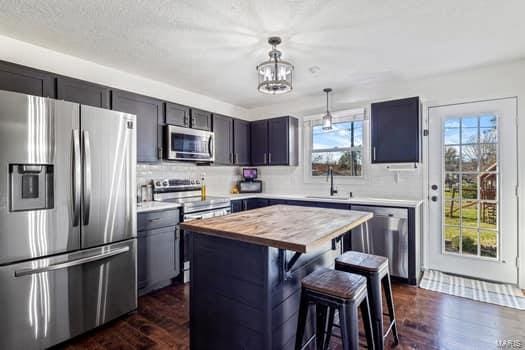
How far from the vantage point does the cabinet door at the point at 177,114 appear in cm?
346

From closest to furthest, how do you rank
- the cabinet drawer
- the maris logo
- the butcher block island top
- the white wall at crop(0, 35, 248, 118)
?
1. the butcher block island top
2. the maris logo
3. the white wall at crop(0, 35, 248, 118)
4. the cabinet drawer

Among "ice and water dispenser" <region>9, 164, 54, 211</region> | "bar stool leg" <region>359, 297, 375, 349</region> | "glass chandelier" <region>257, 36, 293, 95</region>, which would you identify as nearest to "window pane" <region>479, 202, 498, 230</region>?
"bar stool leg" <region>359, 297, 375, 349</region>

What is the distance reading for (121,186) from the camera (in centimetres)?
240

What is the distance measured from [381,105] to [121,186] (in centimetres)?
308

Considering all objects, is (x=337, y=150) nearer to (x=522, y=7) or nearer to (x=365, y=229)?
(x=365, y=229)

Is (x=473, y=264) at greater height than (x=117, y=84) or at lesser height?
lesser

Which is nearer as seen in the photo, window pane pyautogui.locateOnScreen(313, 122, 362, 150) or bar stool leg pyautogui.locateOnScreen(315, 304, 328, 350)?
bar stool leg pyautogui.locateOnScreen(315, 304, 328, 350)

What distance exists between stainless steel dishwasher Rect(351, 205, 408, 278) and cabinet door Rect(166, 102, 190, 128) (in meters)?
2.51

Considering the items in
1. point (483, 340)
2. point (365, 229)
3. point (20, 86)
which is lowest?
point (483, 340)

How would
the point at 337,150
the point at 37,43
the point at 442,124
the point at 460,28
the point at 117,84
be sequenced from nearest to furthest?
the point at 460,28, the point at 37,43, the point at 117,84, the point at 442,124, the point at 337,150

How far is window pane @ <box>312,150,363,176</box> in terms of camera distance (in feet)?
13.2

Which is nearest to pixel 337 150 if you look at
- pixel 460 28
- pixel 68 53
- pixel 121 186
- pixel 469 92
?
pixel 469 92

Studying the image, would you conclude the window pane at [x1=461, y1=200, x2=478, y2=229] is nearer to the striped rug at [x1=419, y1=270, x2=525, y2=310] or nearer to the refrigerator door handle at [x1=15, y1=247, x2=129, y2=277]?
the striped rug at [x1=419, y1=270, x2=525, y2=310]

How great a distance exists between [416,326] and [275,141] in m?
2.99
